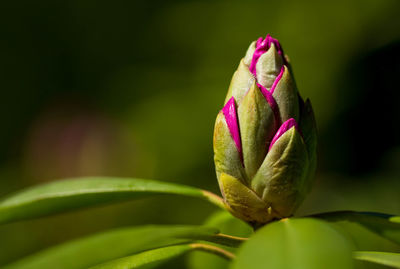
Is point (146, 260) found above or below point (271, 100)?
below

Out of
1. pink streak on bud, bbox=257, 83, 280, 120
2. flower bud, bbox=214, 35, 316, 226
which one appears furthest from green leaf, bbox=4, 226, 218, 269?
pink streak on bud, bbox=257, 83, 280, 120

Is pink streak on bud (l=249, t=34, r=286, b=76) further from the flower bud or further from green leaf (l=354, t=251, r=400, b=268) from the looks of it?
green leaf (l=354, t=251, r=400, b=268)

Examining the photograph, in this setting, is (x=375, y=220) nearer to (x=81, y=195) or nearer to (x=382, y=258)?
(x=382, y=258)

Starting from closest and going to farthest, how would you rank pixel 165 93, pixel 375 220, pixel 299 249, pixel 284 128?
pixel 299 249
pixel 284 128
pixel 375 220
pixel 165 93

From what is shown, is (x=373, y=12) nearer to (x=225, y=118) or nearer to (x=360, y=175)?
(x=360, y=175)

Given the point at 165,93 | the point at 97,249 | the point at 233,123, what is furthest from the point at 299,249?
the point at 165,93
